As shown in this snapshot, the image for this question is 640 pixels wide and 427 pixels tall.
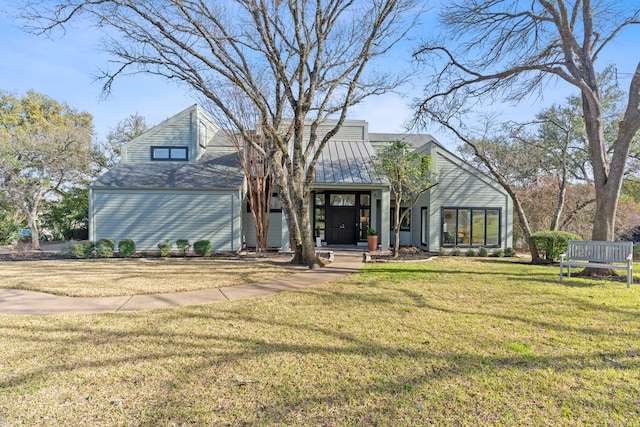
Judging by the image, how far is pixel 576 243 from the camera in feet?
27.5

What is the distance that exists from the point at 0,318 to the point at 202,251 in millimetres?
8000

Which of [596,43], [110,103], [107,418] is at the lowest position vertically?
[107,418]

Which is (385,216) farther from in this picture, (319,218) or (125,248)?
(125,248)

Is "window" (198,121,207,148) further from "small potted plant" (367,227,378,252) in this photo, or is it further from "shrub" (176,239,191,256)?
"small potted plant" (367,227,378,252)

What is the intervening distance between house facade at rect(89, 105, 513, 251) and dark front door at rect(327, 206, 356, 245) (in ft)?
0.17

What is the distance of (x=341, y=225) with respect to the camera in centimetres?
1636

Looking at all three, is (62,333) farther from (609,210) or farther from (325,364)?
(609,210)

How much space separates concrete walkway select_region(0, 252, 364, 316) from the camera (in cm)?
550

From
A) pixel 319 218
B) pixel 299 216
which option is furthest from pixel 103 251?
pixel 319 218

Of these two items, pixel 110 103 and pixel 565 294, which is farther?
pixel 110 103

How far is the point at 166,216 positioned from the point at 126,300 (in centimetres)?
922

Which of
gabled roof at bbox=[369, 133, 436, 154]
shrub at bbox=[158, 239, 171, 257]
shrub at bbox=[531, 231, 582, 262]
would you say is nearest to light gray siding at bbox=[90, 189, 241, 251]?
shrub at bbox=[158, 239, 171, 257]

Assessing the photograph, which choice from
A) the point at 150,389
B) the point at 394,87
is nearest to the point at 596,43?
the point at 394,87

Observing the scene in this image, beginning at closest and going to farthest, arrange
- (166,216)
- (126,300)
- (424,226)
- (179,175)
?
(126,300) < (166,216) < (179,175) < (424,226)
